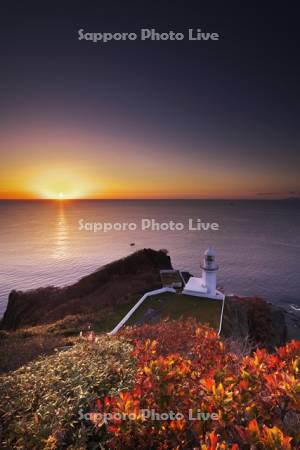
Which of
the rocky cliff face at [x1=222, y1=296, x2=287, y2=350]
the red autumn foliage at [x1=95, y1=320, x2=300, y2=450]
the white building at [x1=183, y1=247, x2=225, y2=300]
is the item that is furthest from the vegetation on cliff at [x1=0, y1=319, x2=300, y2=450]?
the rocky cliff face at [x1=222, y1=296, x2=287, y2=350]

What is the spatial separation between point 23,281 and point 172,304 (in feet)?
109

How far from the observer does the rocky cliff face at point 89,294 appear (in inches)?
992

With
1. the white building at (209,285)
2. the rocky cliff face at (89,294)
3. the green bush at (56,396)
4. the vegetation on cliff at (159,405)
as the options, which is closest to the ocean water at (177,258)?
the rocky cliff face at (89,294)

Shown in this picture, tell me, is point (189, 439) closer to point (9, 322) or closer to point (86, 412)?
point (86, 412)

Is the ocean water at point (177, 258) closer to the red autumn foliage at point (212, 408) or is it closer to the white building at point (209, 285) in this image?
the white building at point (209, 285)

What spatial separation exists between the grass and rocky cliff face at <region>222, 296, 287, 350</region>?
96.8 inches

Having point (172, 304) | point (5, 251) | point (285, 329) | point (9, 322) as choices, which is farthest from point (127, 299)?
point (5, 251)

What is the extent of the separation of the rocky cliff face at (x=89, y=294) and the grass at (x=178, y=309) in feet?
11.6

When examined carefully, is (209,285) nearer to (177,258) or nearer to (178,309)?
(178,309)

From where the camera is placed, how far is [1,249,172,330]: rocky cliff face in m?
25.2

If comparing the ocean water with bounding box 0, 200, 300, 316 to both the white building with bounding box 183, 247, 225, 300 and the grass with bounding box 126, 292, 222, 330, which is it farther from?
the white building with bounding box 183, 247, 225, 300

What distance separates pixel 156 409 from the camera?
12.2ft

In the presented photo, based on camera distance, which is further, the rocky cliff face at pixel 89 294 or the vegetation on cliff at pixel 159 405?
the rocky cliff face at pixel 89 294

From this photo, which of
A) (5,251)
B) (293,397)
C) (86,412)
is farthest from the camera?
(5,251)
